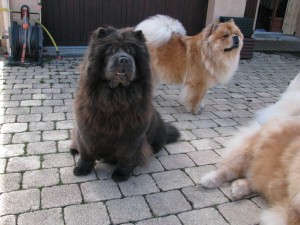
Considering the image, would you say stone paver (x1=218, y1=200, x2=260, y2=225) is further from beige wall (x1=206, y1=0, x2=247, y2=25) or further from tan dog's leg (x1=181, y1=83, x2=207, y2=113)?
beige wall (x1=206, y1=0, x2=247, y2=25)

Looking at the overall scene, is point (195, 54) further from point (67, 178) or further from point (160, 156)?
point (67, 178)

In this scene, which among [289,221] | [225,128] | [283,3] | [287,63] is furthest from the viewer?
[283,3]

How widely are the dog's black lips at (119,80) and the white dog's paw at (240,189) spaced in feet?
4.35

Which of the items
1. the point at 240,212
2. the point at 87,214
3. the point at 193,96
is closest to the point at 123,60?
the point at 87,214

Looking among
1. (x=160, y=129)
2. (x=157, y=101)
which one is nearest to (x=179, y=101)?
(x=157, y=101)

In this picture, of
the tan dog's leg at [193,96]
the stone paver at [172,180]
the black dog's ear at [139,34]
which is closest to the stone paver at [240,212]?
the stone paver at [172,180]

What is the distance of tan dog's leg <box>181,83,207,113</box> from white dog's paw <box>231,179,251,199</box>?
1881mm

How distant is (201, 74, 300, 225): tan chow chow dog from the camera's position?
231 cm

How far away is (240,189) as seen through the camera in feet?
9.21

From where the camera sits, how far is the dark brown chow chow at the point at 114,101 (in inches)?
97.3

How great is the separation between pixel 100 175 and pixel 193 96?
218cm

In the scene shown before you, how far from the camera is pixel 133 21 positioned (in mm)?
7672

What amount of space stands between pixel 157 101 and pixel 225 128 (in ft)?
4.08

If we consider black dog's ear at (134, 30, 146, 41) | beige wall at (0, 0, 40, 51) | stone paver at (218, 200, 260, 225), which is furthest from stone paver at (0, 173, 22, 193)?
beige wall at (0, 0, 40, 51)
